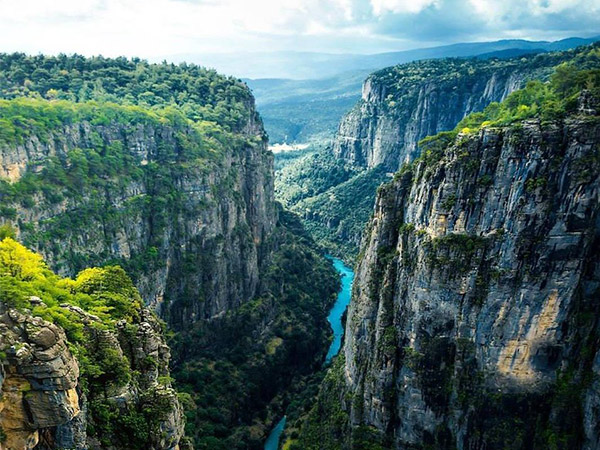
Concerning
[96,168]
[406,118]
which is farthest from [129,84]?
[406,118]

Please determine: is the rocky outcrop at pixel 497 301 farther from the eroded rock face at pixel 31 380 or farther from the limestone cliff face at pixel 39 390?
the eroded rock face at pixel 31 380

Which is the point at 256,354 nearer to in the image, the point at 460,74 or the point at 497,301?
the point at 497,301

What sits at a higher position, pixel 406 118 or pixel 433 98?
pixel 433 98

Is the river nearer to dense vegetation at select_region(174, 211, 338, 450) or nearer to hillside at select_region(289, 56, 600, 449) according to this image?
dense vegetation at select_region(174, 211, 338, 450)

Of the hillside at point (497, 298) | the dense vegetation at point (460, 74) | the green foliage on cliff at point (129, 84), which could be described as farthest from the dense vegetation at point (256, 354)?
the dense vegetation at point (460, 74)

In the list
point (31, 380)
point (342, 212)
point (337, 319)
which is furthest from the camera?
point (342, 212)

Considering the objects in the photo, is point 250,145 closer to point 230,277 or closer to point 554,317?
point 230,277

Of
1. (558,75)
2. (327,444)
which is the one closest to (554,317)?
(327,444)
